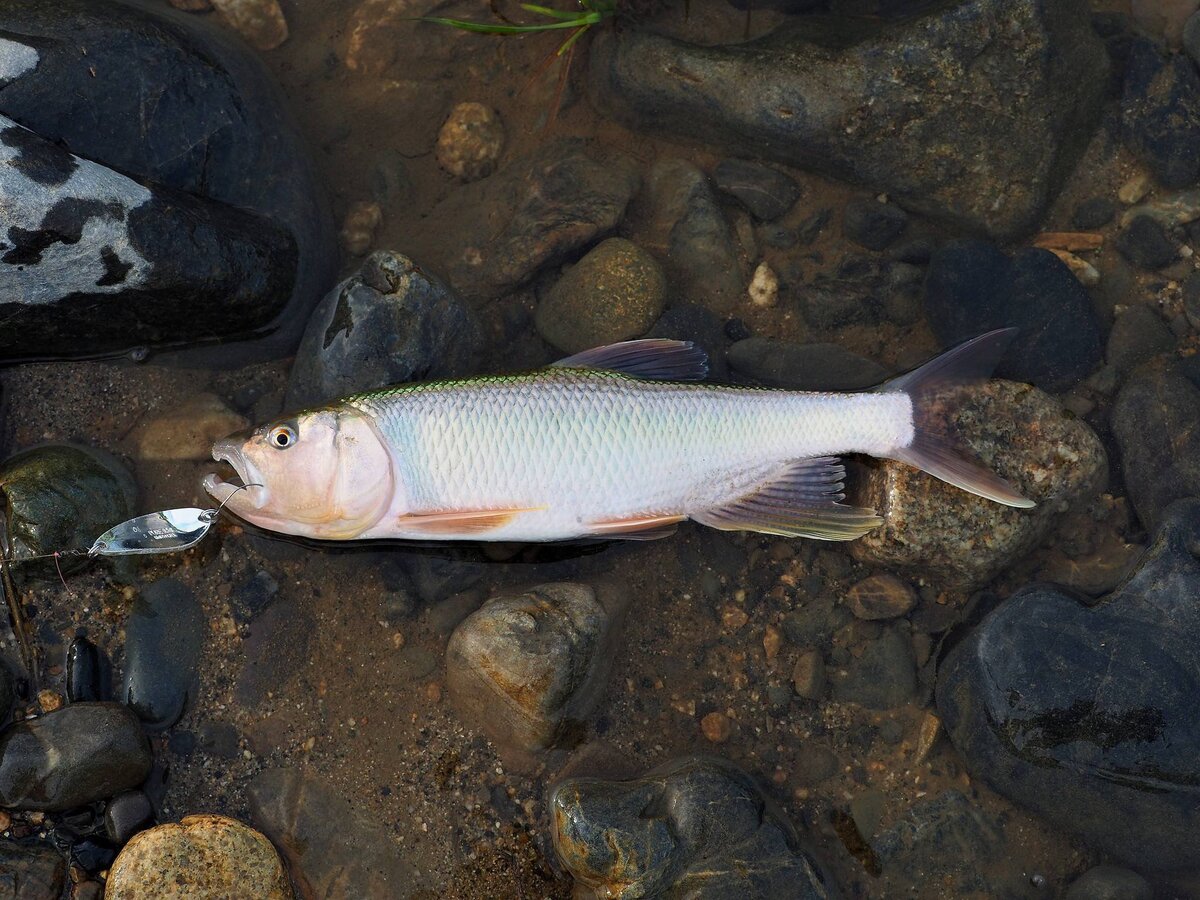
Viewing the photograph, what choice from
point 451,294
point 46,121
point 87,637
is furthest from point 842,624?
point 46,121

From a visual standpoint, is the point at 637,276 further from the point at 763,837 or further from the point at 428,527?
the point at 763,837

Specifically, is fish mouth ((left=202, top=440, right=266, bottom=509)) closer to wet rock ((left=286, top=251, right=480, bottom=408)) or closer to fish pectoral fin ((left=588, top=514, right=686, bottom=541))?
wet rock ((left=286, top=251, right=480, bottom=408))

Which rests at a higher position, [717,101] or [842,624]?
[717,101]

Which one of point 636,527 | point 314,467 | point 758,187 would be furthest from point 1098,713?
point 314,467

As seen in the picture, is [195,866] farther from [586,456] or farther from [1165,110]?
[1165,110]

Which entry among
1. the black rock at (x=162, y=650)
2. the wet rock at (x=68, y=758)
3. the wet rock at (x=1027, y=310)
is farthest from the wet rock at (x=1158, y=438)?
the wet rock at (x=68, y=758)

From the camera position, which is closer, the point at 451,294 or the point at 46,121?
the point at 46,121

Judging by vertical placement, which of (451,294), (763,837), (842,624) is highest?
(451,294)

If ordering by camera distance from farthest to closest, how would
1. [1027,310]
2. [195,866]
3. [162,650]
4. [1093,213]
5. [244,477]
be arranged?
[1093,213]
[1027,310]
[162,650]
[244,477]
[195,866]
